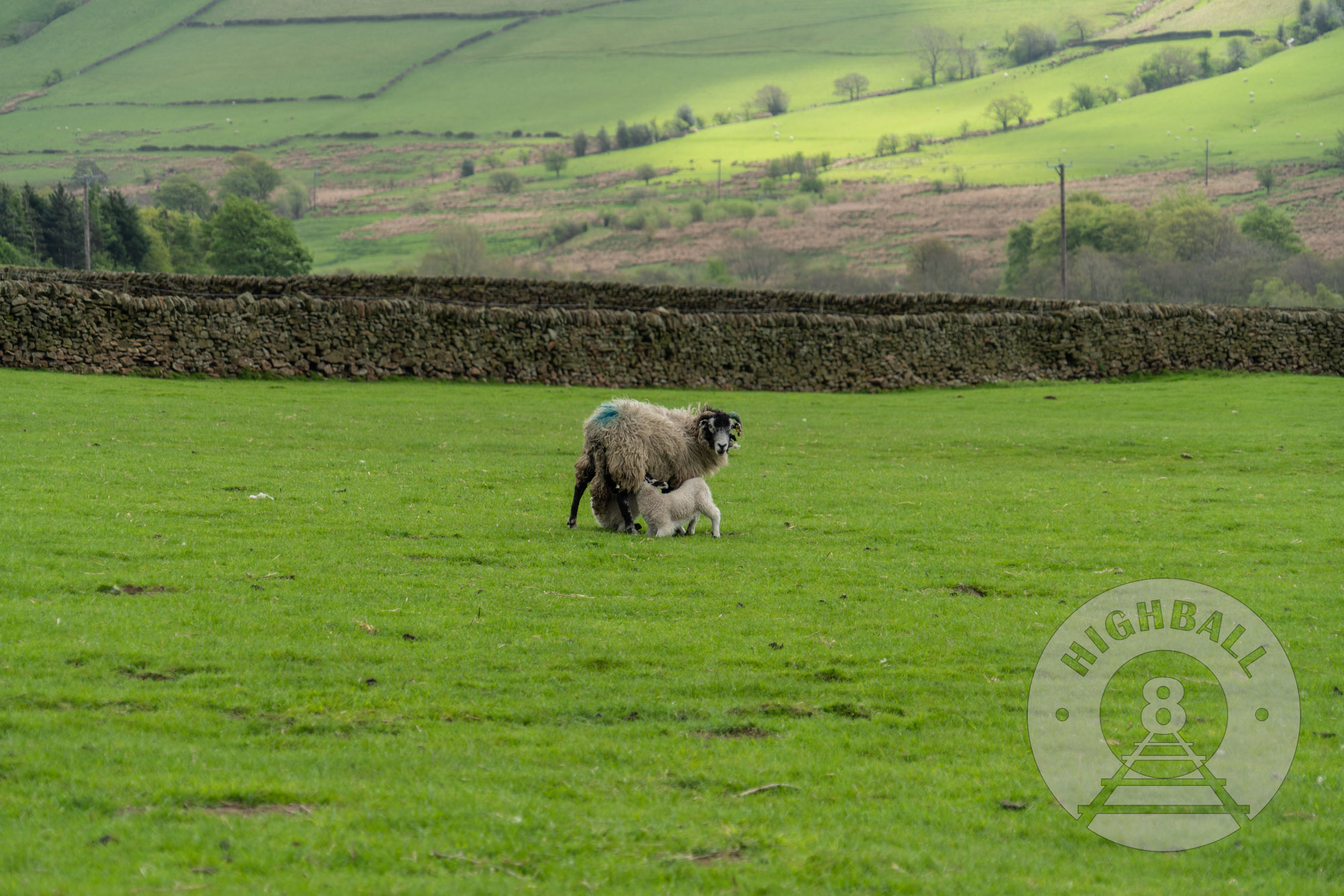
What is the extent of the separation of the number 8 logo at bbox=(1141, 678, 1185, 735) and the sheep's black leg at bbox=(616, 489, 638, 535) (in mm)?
6119

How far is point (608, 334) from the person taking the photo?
114ft

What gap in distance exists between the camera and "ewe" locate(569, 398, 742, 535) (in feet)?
38.9

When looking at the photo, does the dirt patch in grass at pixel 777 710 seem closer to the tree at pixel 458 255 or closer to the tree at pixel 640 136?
the tree at pixel 458 255

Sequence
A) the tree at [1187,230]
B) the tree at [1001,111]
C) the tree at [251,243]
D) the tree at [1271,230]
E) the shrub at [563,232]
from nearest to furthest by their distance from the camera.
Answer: the tree at [251,243], the tree at [1187,230], the tree at [1271,230], the shrub at [563,232], the tree at [1001,111]

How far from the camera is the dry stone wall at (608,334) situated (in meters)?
28.9

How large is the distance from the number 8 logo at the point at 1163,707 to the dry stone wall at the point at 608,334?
27.1 metres

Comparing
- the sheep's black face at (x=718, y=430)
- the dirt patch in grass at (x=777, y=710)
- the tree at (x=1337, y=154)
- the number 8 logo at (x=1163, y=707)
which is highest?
the tree at (x=1337, y=154)

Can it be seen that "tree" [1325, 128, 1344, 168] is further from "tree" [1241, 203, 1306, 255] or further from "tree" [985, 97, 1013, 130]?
"tree" [985, 97, 1013, 130]


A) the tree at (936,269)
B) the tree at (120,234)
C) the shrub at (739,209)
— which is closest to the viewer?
the tree at (120,234)

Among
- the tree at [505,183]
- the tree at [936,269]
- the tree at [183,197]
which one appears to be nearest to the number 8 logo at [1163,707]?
the tree at [936,269]

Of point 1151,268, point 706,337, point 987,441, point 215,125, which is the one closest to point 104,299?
point 706,337

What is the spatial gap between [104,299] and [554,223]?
115239 mm

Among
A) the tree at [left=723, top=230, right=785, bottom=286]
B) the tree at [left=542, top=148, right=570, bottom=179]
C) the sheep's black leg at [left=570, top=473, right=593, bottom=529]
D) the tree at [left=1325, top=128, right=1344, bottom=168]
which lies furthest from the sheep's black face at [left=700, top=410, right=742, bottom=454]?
the tree at [left=542, top=148, right=570, bottom=179]

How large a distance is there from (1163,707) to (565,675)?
3.83 metres
